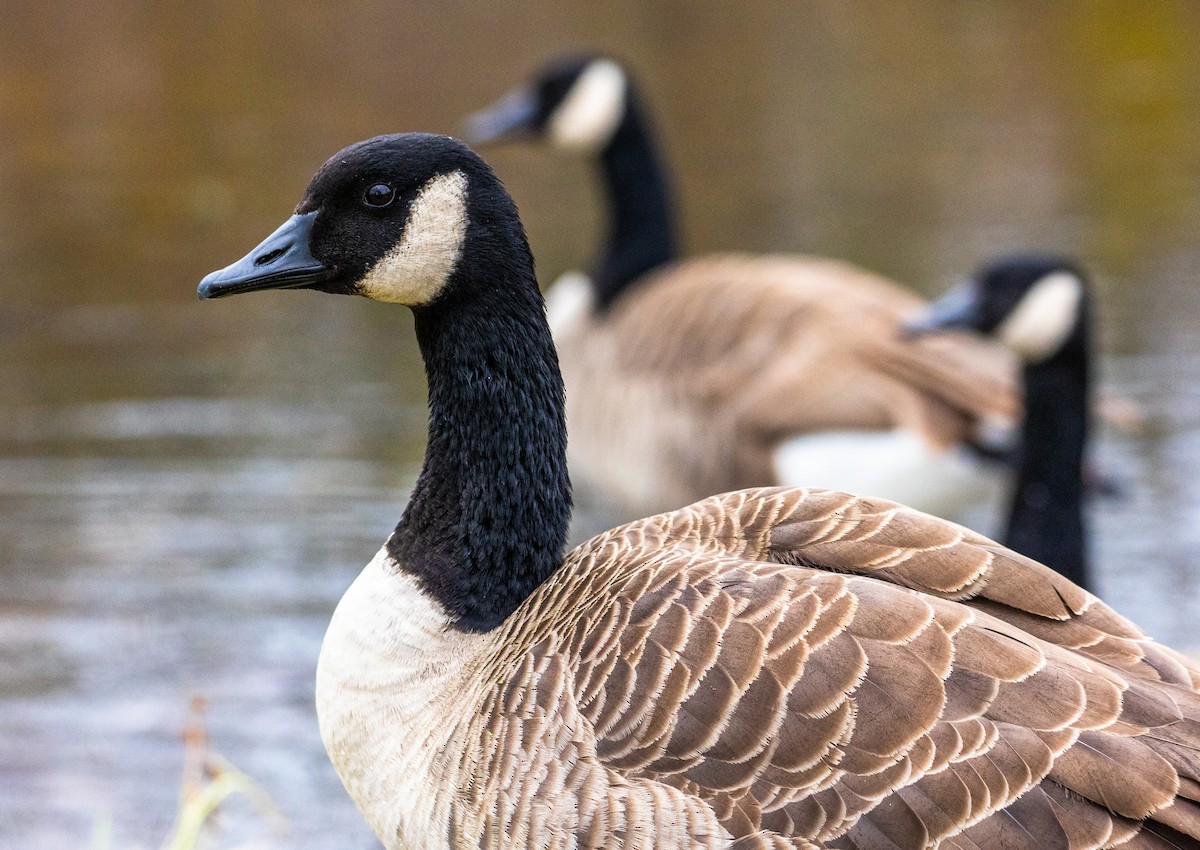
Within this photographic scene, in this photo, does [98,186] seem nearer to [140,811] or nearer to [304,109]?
[304,109]

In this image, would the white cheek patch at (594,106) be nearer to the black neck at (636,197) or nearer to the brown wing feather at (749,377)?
the black neck at (636,197)

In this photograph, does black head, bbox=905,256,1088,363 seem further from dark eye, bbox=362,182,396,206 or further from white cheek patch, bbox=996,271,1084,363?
dark eye, bbox=362,182,396,206

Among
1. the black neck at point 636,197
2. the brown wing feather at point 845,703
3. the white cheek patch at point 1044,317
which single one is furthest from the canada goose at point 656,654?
the black neck at point 636,197

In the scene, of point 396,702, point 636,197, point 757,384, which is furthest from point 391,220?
point 636,197

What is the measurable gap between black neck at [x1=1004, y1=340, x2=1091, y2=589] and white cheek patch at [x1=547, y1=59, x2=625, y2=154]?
360 cm

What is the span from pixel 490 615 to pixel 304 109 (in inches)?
566

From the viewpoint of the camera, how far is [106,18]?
71.6 feet

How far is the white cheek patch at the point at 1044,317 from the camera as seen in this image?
18.2ft

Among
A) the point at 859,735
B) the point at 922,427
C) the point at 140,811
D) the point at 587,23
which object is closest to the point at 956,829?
the point at 859,735

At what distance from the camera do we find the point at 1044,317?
5.56m

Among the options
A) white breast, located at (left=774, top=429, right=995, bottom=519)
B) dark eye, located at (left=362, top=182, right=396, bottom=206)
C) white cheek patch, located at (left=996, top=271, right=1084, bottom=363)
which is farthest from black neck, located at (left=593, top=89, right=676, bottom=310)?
dark eye, located at (left=362, top=182, right=396, bottom=206)

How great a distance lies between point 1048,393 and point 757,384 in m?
1.50

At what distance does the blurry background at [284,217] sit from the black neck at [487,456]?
53.4 inches

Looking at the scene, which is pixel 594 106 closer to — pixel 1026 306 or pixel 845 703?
pixel 1026 306
